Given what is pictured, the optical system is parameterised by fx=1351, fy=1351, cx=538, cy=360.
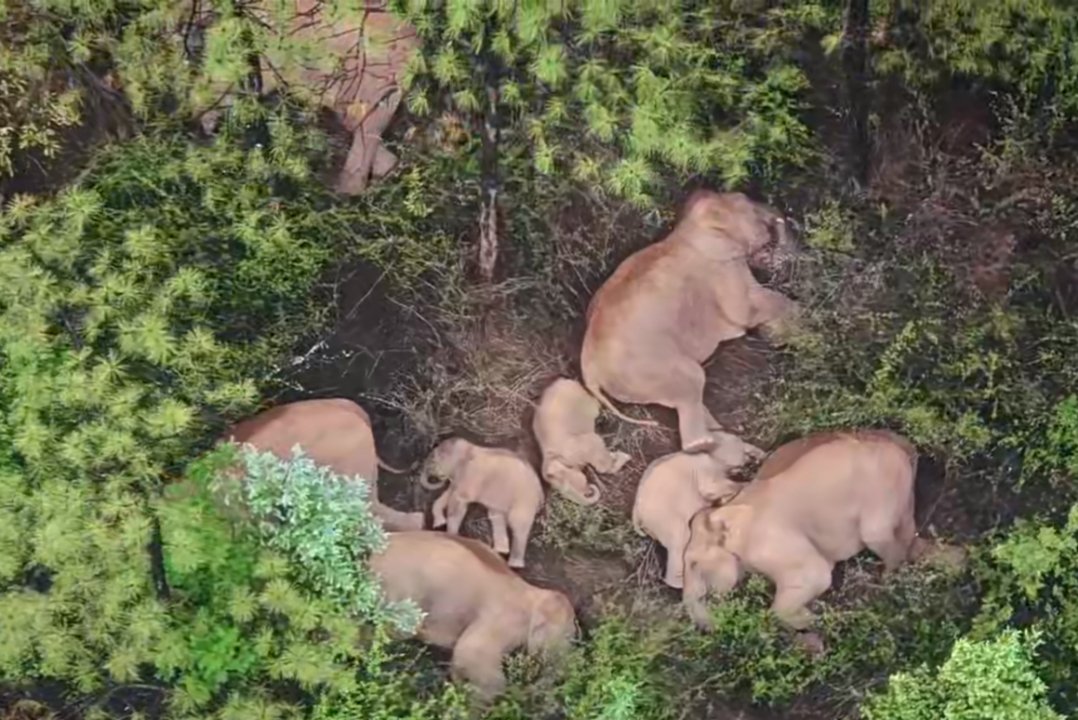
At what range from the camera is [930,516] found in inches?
81.5

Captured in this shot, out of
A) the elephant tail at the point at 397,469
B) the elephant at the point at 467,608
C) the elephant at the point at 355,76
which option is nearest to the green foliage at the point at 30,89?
the elephant at the point at 355,76

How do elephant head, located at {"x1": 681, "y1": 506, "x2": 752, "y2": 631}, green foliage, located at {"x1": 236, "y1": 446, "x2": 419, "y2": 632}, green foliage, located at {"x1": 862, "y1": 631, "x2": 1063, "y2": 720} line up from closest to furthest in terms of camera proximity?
green foliage, located at {"x1": 862, "y1": 631, "x2": 1063, "y2": 720}
green foliage, located at {"x1": 236, "y1": 446, "x2": 419, "y2": 632}
elephant head, located at {"x1": 681, "y1": 506, "x2": 752, "y2": 631}

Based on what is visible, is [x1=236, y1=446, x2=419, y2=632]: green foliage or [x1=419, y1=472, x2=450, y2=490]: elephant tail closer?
[x1=236, y1=446, x2=419, y2=632]: green foliage

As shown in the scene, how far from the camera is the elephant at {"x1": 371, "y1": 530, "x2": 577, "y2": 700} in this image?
79.7 inches

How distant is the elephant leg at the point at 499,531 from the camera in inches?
82.0

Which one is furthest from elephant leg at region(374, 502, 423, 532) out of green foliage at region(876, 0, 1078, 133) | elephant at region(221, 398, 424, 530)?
green foliage at region(876, 0, 1078, 133)

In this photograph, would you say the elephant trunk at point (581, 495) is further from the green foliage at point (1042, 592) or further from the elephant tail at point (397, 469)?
the green foliage at point (1042, 592)

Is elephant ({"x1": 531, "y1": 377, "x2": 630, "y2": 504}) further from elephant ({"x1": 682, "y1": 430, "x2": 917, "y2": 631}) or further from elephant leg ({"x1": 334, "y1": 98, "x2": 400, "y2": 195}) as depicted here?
elephant leg ({"x1": 334, "y1": 98, "x2": 400, "y2": 195})

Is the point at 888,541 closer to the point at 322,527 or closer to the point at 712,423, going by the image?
the point at 712,423

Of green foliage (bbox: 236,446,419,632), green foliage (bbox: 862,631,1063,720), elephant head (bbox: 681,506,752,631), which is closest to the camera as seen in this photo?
green foliage (bbox: 862,631,1063,720)

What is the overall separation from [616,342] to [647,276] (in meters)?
0.11

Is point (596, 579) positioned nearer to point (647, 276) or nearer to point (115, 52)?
point (647, 276)

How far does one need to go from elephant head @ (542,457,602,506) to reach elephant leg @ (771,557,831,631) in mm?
317

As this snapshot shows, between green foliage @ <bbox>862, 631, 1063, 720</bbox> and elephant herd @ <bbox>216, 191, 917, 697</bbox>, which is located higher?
elephant herd @ <bbox>216, 191, 917, 697</bbox>
